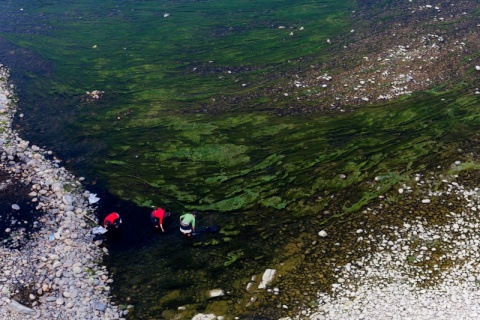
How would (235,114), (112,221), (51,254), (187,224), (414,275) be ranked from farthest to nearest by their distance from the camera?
(235,114)
(112,221)
(187,224)
(51,254)
(414,275)

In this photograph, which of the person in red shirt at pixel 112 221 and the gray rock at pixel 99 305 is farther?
the person in red shirt at pixel 112 221

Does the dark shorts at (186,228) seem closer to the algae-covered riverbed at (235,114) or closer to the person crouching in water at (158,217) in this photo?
the algae-covered riverbed at (235,114)

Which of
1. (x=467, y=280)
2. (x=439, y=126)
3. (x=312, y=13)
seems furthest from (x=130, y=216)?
(x=312, y=13)

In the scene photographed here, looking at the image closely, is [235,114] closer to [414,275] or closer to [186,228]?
[186,228]

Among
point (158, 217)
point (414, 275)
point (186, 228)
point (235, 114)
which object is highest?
point (235, 114)

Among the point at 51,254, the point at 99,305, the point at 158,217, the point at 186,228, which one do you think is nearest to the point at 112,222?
the point at 158,217

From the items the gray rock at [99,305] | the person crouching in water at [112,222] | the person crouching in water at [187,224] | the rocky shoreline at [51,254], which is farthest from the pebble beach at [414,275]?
the person crouching in water at [112,222]

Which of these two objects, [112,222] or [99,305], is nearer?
[99,305]

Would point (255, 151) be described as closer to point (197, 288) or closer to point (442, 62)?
point (197, 288)
